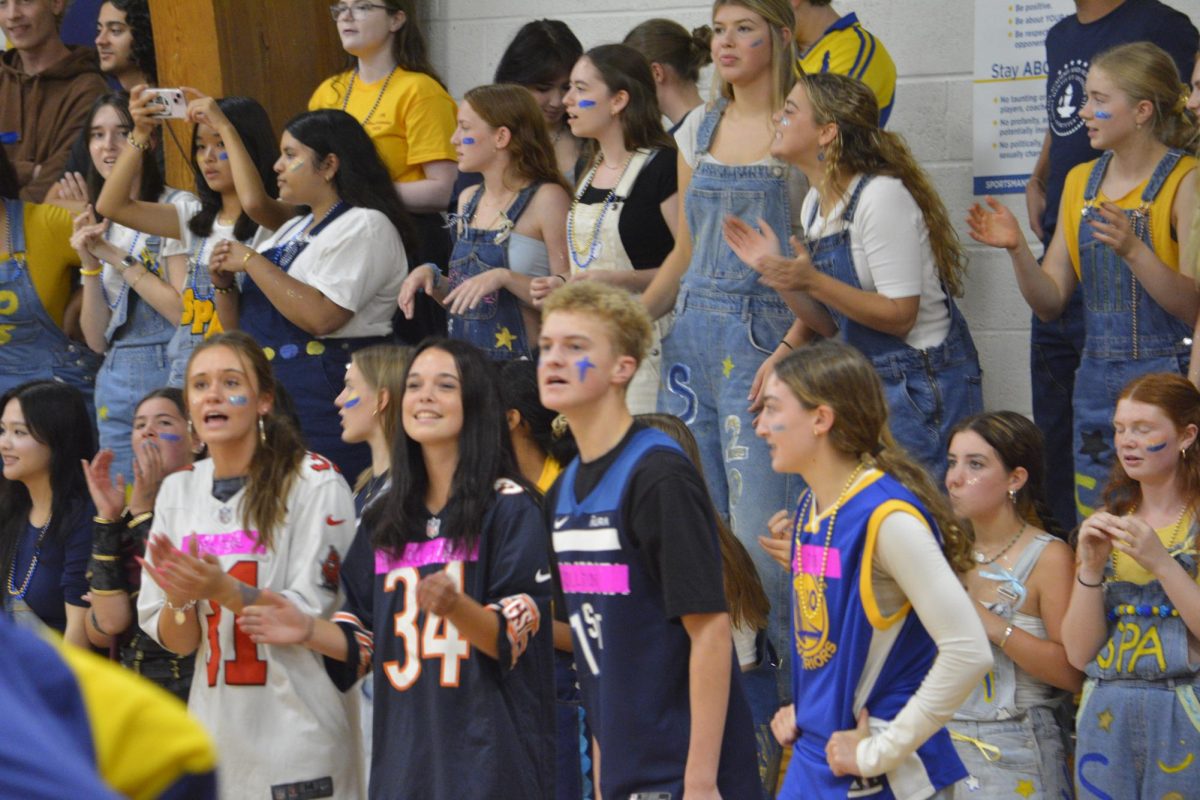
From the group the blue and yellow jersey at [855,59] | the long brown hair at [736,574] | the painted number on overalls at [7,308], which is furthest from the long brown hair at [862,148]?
the painted number on overalls at [7,308]

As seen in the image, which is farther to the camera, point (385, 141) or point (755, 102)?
point (385, 141)

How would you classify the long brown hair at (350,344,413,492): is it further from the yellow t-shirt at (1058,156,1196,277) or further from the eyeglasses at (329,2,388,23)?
the yellow t-shirt at (1058,156,1196,277)

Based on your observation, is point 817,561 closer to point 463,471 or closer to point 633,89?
point 463,471

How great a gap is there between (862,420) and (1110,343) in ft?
4.73

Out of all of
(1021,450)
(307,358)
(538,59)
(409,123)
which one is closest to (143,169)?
(409,123)

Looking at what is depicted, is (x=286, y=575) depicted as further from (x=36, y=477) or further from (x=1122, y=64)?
(x=1122, y=64)

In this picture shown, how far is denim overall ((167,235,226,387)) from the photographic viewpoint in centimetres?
527

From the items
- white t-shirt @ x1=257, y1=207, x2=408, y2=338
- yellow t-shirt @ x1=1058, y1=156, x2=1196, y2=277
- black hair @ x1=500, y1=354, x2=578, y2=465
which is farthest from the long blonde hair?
white t-shirt @ x1=257, y1=207, x2=408, y2=338

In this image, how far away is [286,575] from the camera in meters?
3.81

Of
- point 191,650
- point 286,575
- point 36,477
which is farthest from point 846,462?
point 36,477

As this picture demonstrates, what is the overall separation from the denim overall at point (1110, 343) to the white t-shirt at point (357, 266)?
213 centimetres

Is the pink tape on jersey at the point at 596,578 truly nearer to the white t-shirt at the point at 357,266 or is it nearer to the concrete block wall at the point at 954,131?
the white t-shirt at the point at 357,266

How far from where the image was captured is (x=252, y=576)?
3.77 m

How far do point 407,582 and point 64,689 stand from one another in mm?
2523
